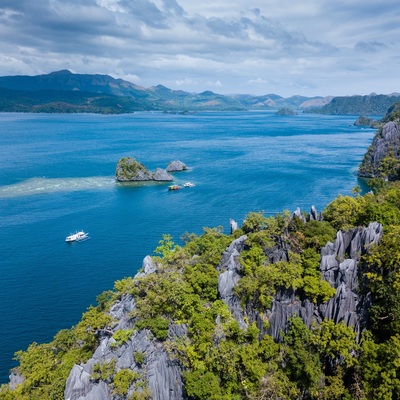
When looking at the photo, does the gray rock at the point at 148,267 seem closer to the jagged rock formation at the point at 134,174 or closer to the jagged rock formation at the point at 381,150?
the jagged rock formation at the point at 134,174

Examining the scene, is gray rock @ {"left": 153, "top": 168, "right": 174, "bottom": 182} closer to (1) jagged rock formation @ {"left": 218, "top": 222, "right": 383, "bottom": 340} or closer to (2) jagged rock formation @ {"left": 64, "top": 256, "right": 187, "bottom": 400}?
(1) jagged rock formation @ {"left": 218, "top": 222, "right": 383, "bottom": 340}

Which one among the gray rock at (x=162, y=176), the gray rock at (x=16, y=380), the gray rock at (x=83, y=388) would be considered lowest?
the gray rock at (x=16, y=380)

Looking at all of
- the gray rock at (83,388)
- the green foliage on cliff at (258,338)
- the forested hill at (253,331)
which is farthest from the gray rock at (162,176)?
the gray rock at (83,388)

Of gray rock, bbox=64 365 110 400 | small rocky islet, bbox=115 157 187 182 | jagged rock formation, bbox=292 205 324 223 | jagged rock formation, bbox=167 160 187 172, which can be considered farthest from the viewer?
jagged rock formation, bbox=167 160 187 172

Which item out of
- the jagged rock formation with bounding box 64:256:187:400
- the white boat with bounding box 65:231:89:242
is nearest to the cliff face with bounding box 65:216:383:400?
the jagged rock formation with bounding box 64:256:187:400

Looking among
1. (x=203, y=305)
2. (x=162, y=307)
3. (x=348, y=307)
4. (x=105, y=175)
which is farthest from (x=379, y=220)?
(x=105, y=175)
